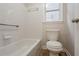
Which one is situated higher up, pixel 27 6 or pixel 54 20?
pixel 27 6

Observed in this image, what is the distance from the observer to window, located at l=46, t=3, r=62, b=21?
3.42 m

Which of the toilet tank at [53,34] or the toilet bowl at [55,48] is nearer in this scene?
the toilet bowl at [55,48]

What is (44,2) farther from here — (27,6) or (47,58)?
(47,58)

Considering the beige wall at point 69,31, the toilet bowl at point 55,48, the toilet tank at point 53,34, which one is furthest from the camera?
the toilet tank at point 53,34

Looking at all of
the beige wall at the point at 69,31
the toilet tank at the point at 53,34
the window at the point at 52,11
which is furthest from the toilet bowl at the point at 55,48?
the window at the point at 52,11

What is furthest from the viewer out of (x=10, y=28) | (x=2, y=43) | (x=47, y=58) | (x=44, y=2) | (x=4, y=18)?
(x=44, y=2)

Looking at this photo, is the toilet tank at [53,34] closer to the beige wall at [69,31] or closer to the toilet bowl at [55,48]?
the beige wall at [69,31]

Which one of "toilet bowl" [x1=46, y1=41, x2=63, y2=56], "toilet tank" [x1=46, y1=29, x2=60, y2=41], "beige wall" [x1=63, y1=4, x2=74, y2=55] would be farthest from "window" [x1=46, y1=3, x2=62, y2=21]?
"toilet bowl" [x1=46, y1=41, x2=63, y2=56]

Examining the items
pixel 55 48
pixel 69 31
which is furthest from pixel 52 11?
pixel 55 48

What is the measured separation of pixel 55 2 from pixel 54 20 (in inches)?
Answer: 20.9

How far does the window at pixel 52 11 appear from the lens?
3.42 meters

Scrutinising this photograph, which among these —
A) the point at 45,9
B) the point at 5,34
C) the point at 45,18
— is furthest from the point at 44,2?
the point at 5,34

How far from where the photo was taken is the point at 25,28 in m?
3.41

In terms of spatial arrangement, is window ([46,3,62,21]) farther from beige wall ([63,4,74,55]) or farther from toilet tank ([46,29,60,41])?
toilet tank ([46,29,60,41])
